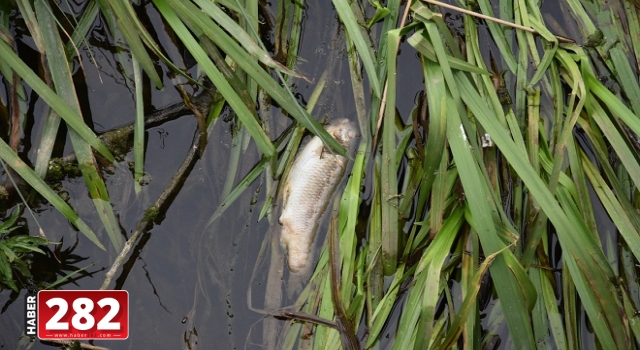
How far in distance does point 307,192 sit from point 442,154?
0.45 metres

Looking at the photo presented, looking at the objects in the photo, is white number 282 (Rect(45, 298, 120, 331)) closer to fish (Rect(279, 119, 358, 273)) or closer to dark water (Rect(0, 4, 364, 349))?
dark water (Rect(0, 4, 364, 349))

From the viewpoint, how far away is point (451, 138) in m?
1.53

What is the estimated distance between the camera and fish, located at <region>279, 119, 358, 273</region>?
5.69 feet

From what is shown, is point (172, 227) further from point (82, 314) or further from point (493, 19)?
point (493, 19)

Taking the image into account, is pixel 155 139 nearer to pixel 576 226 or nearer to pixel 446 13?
pixel 446 13

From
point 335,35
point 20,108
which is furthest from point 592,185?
point 20,108

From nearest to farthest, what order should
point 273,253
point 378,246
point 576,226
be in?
point 576,226
point 378,246
point 273,253

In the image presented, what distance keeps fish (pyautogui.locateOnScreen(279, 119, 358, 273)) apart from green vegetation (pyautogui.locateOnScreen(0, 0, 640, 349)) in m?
0.05

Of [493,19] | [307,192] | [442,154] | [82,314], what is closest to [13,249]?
[82,314]

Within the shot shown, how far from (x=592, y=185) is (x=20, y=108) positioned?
5.98 ft

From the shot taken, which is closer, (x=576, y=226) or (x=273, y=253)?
(x=576, y=226)

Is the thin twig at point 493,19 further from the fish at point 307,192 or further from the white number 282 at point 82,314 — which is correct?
the white number 282 at point 82,314

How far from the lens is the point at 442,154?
1568 millimetres

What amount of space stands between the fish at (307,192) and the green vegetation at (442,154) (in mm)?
50
